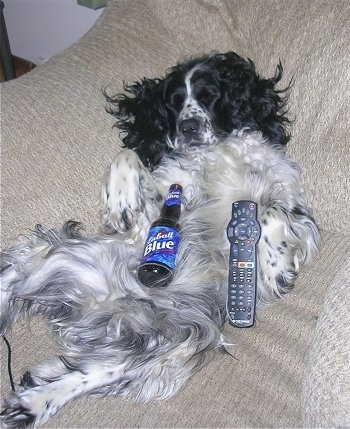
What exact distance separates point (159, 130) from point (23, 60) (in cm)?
286

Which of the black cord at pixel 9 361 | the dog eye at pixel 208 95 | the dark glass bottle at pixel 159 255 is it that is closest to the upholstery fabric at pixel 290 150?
the black cord at pixel 9 361

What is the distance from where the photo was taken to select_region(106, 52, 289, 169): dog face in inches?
100

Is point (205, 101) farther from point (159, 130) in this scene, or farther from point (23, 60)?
point (23, 60)

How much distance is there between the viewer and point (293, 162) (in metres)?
2.42

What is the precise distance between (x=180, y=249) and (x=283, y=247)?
0.37 m

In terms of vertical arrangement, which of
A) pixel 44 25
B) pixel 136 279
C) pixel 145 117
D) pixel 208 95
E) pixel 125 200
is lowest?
pixel 44 25

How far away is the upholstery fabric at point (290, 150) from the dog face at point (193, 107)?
8 centimetres

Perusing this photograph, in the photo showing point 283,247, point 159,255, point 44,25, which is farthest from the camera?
point 44,25

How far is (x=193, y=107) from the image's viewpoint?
8.39 ft

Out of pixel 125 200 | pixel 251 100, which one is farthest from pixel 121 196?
pixel 251 100

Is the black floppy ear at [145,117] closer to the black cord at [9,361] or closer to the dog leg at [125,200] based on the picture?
the dog leg at [125,200]

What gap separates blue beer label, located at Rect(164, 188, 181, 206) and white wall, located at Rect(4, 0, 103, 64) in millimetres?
2165

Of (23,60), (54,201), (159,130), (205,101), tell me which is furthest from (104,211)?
(23,60)

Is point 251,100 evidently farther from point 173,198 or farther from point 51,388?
point 51,388
